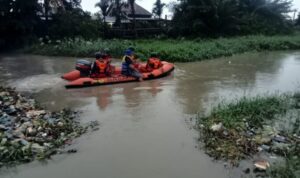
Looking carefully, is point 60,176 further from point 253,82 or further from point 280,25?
point 280,25

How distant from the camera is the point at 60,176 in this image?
5344 mm

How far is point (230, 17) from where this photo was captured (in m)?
25.8

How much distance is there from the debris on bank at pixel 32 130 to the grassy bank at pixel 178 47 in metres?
9.68

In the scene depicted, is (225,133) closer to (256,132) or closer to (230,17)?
(256,132)

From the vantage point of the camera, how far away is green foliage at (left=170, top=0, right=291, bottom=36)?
82.8 ft

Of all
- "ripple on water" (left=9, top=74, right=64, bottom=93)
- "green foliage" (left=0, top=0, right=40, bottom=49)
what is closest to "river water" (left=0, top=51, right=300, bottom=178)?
"ripple on water" (left=9, top=74, right=64, bottom=93)

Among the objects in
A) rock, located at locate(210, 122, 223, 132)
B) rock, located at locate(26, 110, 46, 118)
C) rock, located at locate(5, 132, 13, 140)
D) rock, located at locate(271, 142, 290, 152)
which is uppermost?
rock, located at locate(210, 122, 223, 132)

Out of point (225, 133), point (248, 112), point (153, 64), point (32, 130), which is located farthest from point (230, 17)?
point (32, 130)

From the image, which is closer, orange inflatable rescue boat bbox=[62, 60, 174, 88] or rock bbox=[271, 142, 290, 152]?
rock bbox=[271, 142, 290, 152]

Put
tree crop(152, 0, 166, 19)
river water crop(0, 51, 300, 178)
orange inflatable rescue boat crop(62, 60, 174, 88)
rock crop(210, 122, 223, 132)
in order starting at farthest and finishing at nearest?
tree crop(152, 0, 166, 19), orange inflatable rescue boat crop(62, 60, 174, 88), rock crop(210, 122, 223, 132), river water crop(0, 51, 300, 178)

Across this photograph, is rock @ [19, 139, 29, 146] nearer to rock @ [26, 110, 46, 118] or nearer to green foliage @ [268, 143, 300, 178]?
rock @ [26, 110, 46, 118]

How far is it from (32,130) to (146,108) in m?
2.98

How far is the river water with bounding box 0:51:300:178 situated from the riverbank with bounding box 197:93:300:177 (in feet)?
1.11

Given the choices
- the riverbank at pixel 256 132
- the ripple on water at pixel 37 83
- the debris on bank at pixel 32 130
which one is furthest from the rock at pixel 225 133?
the ripple on water at pixel 37 83
